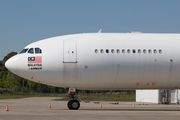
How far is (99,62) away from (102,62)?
0.80 ft

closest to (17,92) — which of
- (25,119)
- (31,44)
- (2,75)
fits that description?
(2,75)

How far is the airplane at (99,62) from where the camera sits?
957 inches

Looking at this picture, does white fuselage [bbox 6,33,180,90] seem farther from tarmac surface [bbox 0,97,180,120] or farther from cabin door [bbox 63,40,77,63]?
tarmac surface [bbox 0,97,180,120]

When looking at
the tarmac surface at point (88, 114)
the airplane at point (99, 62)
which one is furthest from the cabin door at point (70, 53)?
the tarmac surface at point (88, 114)

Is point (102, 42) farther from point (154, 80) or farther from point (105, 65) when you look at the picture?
point (154, 80)

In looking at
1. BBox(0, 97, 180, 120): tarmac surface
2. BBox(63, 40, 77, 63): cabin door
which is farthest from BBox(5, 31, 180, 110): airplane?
BBox(0, 97, 180, 120): tarmac surface

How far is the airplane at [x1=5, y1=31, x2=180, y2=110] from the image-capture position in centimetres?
2430

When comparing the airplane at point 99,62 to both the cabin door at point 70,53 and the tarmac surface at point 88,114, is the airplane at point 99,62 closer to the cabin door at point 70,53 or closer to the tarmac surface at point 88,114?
the cabin door at point 70,53

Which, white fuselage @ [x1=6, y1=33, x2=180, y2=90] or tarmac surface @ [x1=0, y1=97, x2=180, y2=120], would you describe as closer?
tarmac surface @ [x1=0, y1=97, x2=180, y2=120]

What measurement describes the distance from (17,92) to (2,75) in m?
41.8

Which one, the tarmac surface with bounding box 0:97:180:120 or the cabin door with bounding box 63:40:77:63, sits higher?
the cabin door with bounding box 63:40:77:63

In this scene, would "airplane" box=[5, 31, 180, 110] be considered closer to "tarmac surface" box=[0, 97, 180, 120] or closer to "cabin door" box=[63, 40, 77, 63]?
"cabin door" box=[63, 40, 77, 63]

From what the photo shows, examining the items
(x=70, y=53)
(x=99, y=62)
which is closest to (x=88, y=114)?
(x=99, y=62)

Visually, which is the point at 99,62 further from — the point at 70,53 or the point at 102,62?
the point at 70,53
